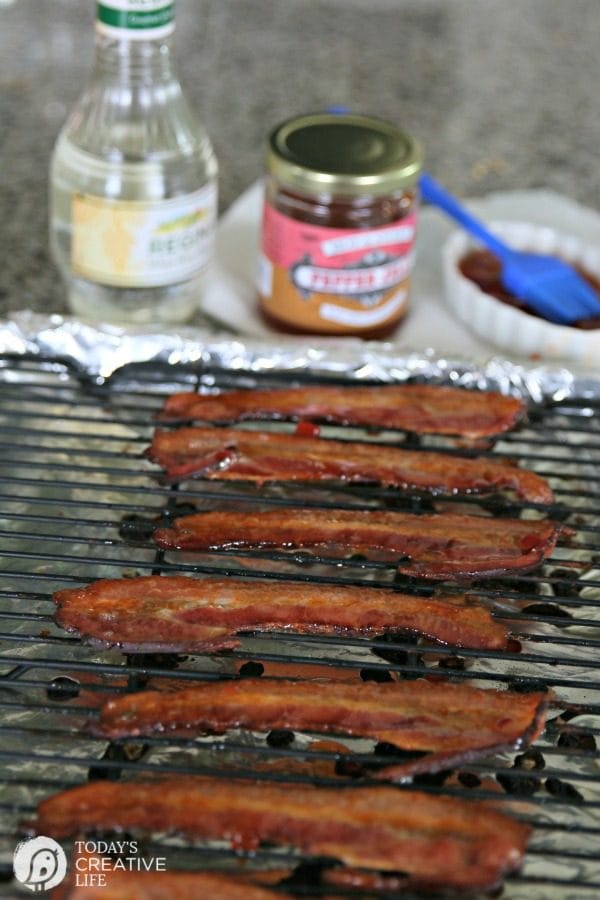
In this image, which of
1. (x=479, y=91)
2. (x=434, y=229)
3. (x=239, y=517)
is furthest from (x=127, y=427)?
(x=479, y=91)

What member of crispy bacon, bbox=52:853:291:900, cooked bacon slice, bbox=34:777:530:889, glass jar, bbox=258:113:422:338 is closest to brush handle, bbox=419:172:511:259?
glass jar, bbox=258:113:422:338

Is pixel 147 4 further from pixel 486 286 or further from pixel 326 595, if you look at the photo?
pixel 326 595

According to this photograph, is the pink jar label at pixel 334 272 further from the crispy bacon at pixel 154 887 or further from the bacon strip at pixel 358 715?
the crispy bacon at pixel 154 887

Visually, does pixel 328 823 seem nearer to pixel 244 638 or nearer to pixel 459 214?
pixel 244 638

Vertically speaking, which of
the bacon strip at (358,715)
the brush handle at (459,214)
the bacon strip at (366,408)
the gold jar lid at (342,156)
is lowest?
the bacon strip at (358,715)

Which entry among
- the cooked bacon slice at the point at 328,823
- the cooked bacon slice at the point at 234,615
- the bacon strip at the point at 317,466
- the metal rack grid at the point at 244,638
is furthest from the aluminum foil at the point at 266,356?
the cooked bacon slice at the point at 328,823

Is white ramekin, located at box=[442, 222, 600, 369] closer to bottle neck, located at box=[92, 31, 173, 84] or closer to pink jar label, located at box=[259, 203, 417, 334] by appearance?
pink jar label, located at box=[259, 203, 417, 334]
